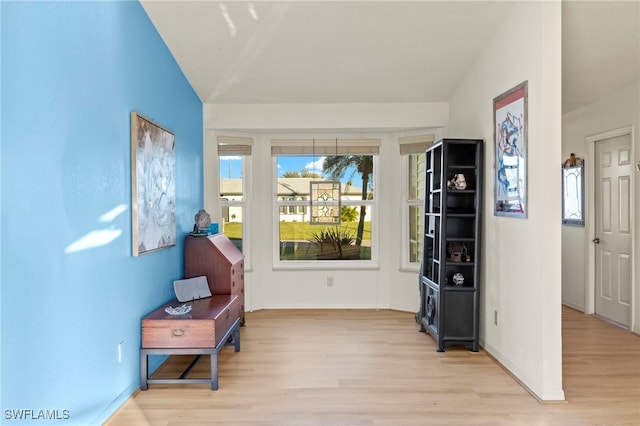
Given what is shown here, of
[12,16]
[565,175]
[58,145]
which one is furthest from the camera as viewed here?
[565,175]

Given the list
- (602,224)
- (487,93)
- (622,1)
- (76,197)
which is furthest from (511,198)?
(76,197)

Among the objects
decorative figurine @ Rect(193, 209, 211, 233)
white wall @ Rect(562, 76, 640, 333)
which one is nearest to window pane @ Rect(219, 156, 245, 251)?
decorative figurine @ Rect(193, 209, 211, 233)

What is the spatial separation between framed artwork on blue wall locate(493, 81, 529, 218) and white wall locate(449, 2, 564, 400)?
0.06m

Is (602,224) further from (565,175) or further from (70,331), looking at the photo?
(70,331)

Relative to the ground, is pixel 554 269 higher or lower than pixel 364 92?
lower

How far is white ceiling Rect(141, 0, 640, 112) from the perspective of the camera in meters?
3.32

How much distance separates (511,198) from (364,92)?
6.72 feet

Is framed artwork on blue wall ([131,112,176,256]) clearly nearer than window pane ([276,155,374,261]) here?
Yes

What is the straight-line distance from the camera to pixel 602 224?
15.8 feet

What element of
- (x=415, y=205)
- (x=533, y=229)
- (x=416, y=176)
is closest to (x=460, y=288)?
(x=533, y=229)

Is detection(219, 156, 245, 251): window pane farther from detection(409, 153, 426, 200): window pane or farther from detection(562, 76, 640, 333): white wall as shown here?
detection(562, 76, 640, 333): white wall

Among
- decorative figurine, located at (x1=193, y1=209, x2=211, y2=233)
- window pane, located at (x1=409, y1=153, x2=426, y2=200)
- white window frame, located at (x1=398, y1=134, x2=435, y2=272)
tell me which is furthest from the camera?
white window frame, located at (x1=398, y1=134, x2=435, y2=272)

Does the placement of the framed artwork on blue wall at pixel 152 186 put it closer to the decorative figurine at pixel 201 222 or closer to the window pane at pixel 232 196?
the decorative figurine at pixel 201 222

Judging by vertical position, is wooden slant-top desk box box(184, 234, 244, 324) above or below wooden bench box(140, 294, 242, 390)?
above
